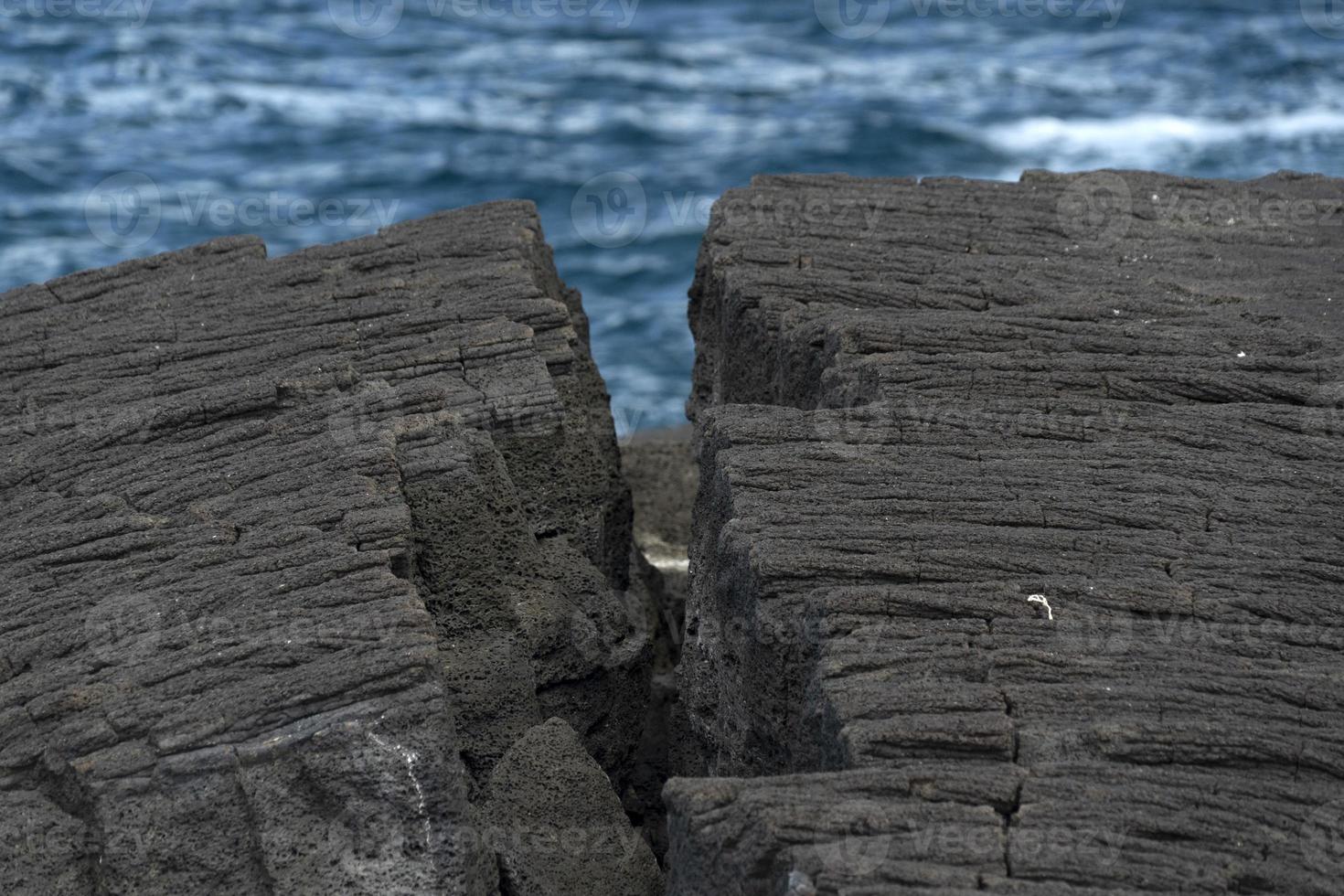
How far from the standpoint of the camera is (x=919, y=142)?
29578mm

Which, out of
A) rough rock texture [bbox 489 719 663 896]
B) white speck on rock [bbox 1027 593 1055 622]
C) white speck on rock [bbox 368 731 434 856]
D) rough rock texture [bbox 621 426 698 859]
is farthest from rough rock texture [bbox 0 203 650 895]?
white speck on rock [bbox 1027 593 1055 622]

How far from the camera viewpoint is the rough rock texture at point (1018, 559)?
5.74m

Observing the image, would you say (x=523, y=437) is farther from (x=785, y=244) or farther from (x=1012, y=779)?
(x=1012, y=779)

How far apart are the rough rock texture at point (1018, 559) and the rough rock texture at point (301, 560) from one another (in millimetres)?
985

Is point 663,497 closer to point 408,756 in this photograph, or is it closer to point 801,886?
point 408,756

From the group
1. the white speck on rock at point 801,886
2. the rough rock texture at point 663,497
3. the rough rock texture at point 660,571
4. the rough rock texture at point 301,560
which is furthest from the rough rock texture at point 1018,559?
the rough rock texture at point 663,497

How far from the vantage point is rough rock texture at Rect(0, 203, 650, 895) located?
6.38m

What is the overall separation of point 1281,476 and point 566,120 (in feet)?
83.7

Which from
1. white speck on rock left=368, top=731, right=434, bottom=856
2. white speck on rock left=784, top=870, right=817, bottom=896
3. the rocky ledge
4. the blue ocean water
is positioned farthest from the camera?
the blue ocean water

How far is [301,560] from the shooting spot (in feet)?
23.4

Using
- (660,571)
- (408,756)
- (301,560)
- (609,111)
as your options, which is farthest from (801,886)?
(609,111)

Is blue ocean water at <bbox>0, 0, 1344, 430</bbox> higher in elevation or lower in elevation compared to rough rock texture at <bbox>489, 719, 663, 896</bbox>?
lower

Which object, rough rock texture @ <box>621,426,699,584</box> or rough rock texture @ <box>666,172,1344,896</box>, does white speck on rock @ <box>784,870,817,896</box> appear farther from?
rough rock texture @ <box>621,426,699,584</box>

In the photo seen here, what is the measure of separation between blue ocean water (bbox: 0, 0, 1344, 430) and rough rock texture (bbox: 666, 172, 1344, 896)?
1269 centimetres
